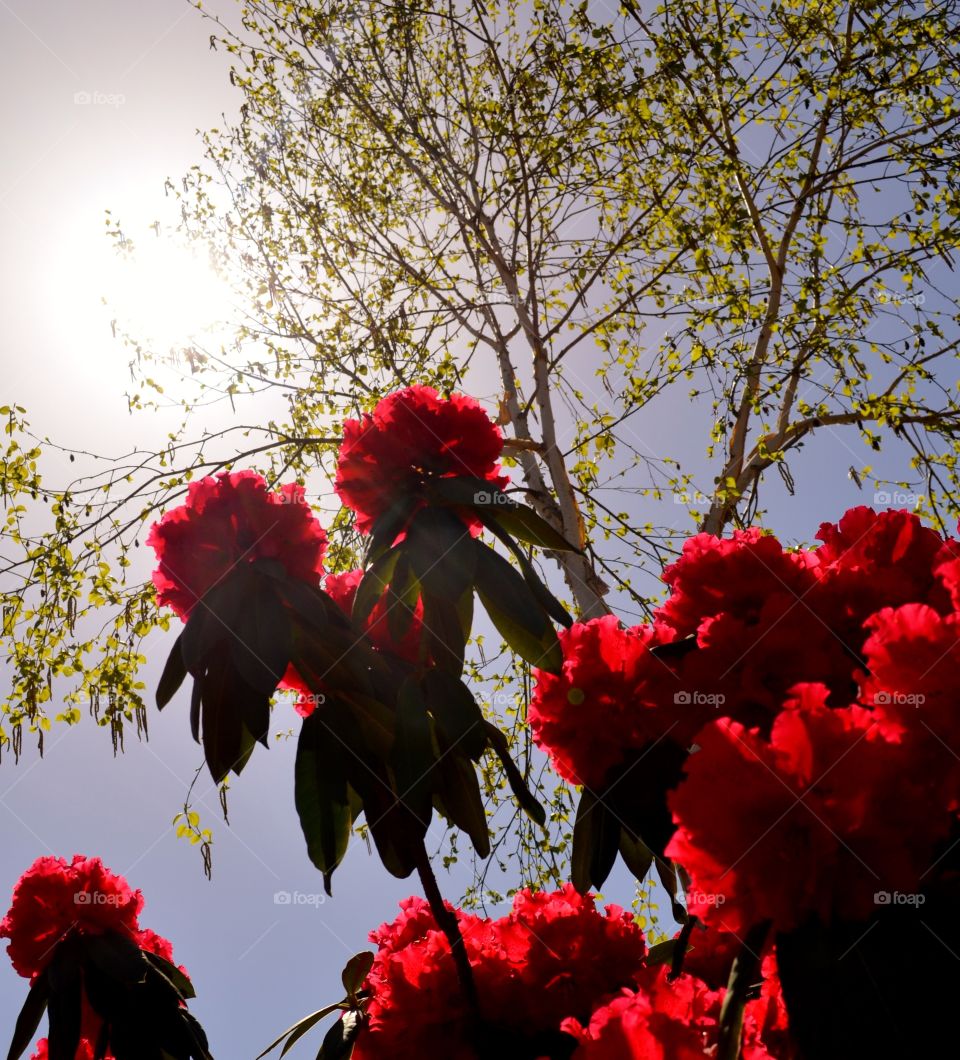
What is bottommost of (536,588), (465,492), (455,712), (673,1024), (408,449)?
(673,1024)

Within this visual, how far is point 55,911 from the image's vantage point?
175 cm

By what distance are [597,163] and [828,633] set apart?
4.18m

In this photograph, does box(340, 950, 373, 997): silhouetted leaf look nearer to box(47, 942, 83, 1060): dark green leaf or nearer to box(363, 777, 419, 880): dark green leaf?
box(363, 777, 419, 880): dark green leaf

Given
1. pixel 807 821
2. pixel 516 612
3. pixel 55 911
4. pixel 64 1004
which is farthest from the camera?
pixel 55 911

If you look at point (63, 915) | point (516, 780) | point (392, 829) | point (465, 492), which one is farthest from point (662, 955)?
point (63, 915)

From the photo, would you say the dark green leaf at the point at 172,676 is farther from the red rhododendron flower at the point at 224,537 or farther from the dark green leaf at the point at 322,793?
the dark green leaf at the point at 322,793

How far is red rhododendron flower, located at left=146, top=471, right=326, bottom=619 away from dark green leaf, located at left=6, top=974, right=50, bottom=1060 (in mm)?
796

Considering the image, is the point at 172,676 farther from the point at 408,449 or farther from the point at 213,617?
the point at 408,449

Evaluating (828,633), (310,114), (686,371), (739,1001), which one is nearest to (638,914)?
(686,371)

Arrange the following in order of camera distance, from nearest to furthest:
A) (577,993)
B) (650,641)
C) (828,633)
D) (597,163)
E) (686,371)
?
(828,633) → (577,993) → (650,641) → (686,371) → (597,163)

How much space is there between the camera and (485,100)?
15.9ft

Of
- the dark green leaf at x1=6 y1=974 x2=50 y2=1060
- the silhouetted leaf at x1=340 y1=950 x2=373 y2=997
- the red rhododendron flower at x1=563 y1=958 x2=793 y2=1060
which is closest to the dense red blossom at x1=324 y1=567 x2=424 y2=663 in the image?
the silhouetted leaf at x1=340 y1=950 x2=373 y2=997

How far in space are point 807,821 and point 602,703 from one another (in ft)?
1.95

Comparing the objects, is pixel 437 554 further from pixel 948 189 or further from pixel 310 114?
pixel 310 114
